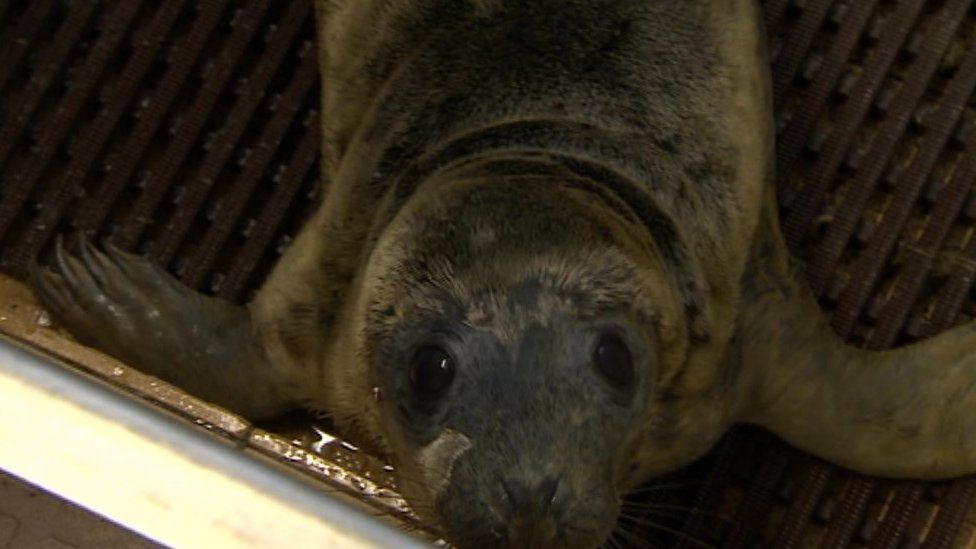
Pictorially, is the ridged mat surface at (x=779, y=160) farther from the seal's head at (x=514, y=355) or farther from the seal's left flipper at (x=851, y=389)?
the seal's head at (x=514, y=355)

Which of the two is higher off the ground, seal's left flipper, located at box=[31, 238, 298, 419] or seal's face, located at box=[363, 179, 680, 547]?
seal's face, located at box=[363, 179, 680, 547]

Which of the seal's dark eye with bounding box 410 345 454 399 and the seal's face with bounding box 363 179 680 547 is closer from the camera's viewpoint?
the seal's face with bounding box 363 179 680 547

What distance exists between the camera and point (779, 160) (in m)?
3.32

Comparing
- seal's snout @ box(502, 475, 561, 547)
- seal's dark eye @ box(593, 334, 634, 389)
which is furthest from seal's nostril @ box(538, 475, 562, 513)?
seal's dark eye @ box(593, 334, 634, 389)

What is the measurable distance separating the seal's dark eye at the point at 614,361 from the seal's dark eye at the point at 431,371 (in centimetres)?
23

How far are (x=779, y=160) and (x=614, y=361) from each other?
132 centimetres

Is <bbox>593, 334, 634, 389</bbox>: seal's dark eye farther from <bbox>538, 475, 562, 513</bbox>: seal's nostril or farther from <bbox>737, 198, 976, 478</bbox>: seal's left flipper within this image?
<bbox>737, 198, 976, 478</bbox>: seal's left flipper

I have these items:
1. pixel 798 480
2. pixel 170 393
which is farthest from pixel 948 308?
pixel 170 393

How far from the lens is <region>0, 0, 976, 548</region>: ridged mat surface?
3.15 meters

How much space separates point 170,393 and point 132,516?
143 cm

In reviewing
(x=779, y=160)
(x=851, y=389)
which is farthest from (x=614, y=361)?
(x=779, y=160)

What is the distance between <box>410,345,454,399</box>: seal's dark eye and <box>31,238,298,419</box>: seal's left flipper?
0.88 m

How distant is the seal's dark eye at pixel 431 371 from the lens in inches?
84.5

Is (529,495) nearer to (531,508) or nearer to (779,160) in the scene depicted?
(531,508)
